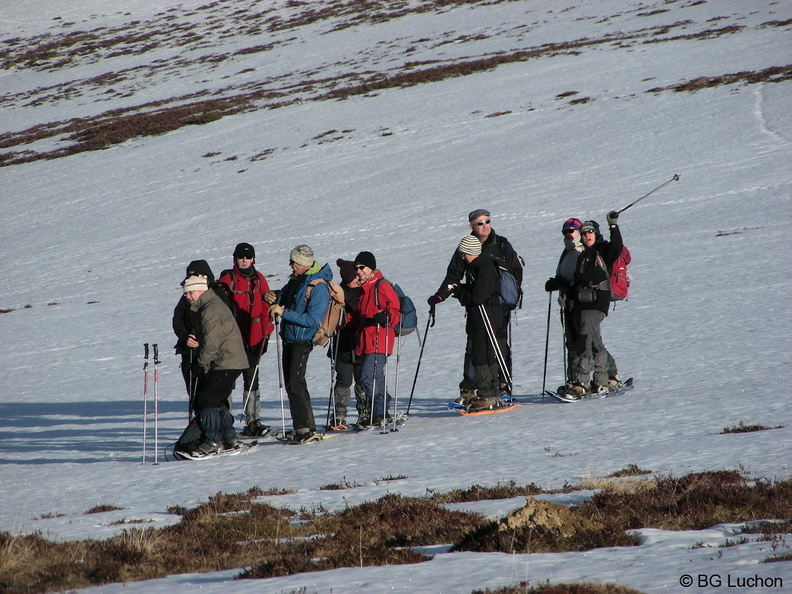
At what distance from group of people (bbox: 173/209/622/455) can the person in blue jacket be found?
0.01 m

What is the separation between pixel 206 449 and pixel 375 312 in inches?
92.6

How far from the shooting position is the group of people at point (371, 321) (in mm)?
9367

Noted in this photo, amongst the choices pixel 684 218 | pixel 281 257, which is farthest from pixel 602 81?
pixel 281 257

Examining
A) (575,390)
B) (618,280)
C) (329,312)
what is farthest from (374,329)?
(618,280)

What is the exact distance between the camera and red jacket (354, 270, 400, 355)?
9898 millimetres

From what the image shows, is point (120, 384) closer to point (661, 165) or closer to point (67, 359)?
Answer: point (67, 359)

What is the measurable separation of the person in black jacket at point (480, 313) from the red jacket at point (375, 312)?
0.74m

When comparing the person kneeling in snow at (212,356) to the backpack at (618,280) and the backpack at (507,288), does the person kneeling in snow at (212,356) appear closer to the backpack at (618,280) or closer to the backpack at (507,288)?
the backpack at (507,288)

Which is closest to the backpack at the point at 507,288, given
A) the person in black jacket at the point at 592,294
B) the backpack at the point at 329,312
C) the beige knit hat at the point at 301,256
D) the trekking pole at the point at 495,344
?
the trekking pole at the point at 495,344

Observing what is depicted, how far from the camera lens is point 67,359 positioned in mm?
16469

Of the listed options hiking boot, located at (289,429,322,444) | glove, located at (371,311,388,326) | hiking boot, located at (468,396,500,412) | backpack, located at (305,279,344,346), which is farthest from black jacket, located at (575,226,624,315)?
hiking boot, located at (289,429,322,444)

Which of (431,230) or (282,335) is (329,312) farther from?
(431,230)

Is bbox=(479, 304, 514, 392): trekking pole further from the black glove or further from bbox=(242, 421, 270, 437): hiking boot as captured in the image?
the black glove

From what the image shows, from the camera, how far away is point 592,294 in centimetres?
1013
